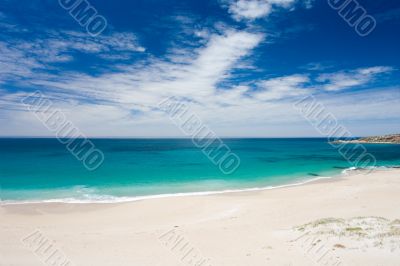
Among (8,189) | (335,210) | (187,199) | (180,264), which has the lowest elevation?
(180,264)

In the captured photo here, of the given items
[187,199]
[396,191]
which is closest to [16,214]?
[187,199]

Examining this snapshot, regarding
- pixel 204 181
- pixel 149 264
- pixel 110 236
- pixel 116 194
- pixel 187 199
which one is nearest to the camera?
pixel 149 264

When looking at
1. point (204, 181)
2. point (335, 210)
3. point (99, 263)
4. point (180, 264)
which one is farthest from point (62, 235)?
point (204, 181)

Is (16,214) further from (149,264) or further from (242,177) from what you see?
(242,177)

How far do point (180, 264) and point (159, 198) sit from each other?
43.6 feet

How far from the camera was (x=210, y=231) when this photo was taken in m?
12.5

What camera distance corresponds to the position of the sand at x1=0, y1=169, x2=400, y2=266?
873cm

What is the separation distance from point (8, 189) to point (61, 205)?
10333 mm

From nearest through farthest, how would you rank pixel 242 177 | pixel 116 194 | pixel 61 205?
pixel 61 205 → pixel 116 194 → pixel 242 177

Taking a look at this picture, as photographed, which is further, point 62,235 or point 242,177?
point 242,177

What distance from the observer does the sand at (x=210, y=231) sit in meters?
8.73

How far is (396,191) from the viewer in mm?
22016

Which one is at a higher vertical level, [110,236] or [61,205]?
[61,205]

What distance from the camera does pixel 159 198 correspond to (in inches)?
848
